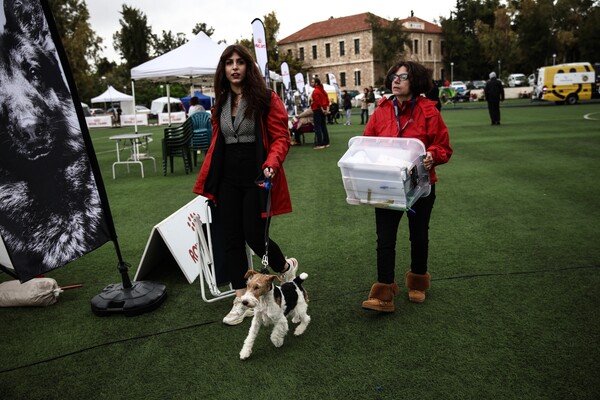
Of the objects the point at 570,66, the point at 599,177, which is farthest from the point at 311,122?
the point at 570,66

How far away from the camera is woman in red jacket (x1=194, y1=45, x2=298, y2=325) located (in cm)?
335

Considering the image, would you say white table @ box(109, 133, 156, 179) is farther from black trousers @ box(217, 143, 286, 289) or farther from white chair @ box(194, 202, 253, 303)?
black trousers @ box(217, 143, 286, 289)

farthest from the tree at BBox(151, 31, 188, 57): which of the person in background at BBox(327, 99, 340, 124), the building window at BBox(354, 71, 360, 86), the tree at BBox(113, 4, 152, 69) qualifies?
the person in background at BBox(327, 99, 340, 124)

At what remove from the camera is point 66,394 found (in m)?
2.81

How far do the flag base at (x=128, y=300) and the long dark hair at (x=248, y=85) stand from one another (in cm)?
163

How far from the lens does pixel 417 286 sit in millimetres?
3828

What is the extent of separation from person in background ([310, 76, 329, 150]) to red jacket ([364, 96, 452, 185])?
1051cm

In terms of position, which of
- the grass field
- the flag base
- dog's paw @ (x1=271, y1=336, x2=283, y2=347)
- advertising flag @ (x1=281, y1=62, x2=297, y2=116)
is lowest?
the grass field

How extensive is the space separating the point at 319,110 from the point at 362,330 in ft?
36.4

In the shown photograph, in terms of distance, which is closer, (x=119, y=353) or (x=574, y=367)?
(x=574, y=367)

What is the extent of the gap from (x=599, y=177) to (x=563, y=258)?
439cm

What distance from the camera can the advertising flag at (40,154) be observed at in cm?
331

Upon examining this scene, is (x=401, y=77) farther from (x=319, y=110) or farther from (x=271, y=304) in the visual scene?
(x=319, y=110)

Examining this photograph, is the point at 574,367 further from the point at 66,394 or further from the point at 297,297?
the point at 66,394
